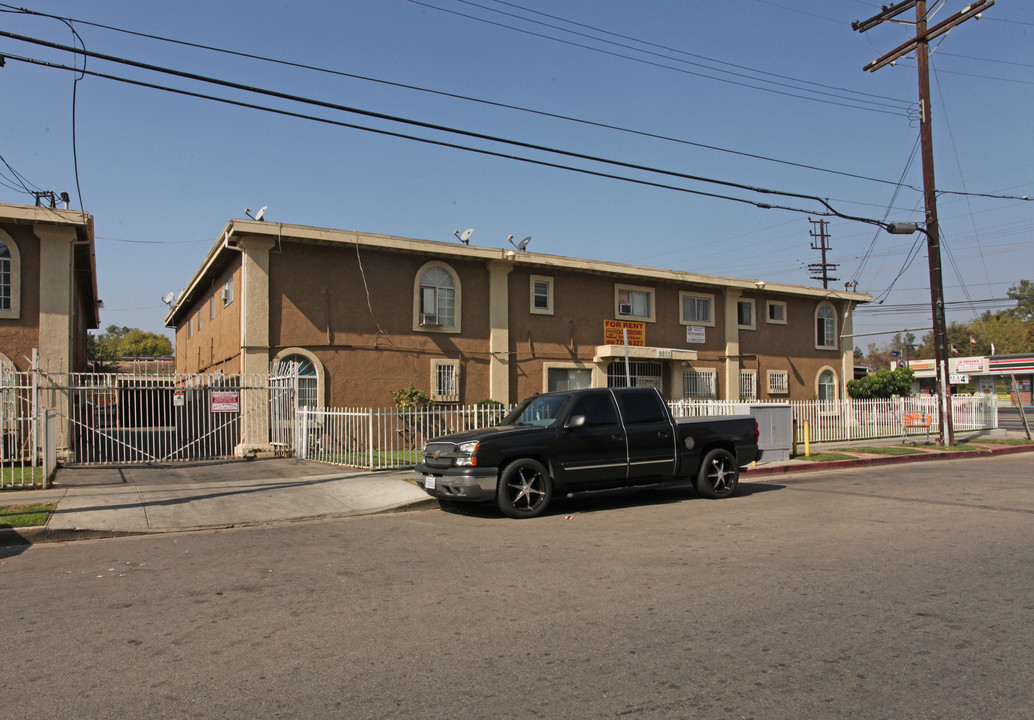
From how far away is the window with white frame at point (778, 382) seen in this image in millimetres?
29250

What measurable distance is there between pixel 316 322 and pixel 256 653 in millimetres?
15410

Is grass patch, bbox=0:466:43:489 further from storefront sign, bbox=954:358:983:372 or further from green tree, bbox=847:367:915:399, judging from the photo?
storefront sign, bbox=954:358:983:372

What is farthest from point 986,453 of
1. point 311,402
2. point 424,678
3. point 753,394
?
point 424,678

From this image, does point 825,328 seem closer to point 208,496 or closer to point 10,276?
point 208,496

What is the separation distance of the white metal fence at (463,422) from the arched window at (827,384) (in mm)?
4701

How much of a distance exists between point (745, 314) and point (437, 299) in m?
13.5

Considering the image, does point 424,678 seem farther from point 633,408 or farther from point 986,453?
point 986,453

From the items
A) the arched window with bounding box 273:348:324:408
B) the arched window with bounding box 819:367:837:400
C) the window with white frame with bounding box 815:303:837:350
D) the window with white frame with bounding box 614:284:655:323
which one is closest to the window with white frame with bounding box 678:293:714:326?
the window with white frame with bounding box 614:284:655:323

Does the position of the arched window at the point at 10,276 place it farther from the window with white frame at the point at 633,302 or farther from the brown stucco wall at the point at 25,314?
the window with white frame at the point at 633,302

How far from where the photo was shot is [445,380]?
70.6 ft

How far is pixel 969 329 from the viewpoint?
7938 centimetres

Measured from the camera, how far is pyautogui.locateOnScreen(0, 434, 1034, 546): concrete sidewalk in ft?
32.7

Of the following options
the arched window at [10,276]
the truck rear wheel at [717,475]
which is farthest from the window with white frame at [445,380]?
the truck rear wheel at [717,475]

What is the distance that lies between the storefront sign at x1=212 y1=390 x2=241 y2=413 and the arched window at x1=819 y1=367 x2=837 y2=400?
23720 mm
